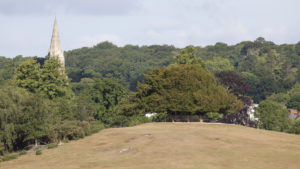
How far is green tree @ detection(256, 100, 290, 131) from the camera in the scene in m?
84.1

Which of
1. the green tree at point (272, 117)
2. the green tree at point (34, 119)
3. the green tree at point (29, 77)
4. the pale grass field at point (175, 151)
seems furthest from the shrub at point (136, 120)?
the green tree at point (34, 119)

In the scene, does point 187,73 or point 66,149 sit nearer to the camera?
point 66,149

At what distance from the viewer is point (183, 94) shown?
6600 centimetres

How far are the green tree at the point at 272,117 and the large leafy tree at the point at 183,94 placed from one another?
55.2 ft

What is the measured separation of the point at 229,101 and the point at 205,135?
19929mm

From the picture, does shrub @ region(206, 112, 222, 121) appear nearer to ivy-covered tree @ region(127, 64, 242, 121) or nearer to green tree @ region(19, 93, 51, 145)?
ivy-covered tree @ region(127, 64, 242, 121)

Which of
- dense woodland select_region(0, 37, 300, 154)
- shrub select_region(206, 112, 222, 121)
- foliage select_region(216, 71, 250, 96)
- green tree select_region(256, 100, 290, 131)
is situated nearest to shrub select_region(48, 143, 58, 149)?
dense woodland select_region(0, 37, 300, 154)

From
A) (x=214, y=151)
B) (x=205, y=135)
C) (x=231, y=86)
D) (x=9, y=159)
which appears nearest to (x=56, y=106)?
(x=9, y=159)

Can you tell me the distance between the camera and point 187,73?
67812 millimetres

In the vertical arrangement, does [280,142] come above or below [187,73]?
below

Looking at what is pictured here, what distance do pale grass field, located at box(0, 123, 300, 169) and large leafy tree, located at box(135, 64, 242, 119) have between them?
924 centimetres

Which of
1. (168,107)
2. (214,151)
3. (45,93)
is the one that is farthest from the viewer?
(45,93)

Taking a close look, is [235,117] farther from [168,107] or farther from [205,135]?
[205,135]

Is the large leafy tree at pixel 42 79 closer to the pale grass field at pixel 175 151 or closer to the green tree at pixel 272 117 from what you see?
the pale grass field at pixel 175 151
